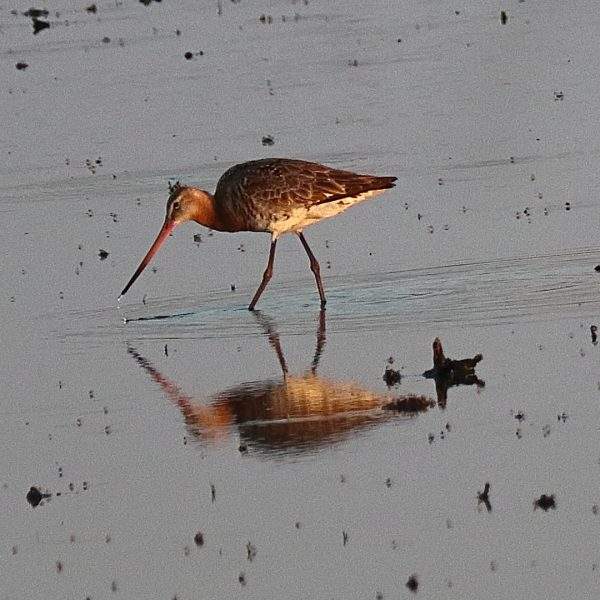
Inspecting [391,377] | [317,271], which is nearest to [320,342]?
[317,271]

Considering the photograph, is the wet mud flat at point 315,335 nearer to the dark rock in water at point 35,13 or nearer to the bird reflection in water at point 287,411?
the bird reflection in water at point 287,411

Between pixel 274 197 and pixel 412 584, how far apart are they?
23.8 feet

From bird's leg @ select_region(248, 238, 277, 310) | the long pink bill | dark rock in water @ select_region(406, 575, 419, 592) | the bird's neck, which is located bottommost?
dark rock in water @ select_region(406, 575, 419, 592)

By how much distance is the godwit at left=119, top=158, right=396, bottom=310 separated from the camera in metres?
15.8

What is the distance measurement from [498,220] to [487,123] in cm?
470

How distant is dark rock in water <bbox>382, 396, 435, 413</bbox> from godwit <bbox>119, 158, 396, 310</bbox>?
408 centimetres

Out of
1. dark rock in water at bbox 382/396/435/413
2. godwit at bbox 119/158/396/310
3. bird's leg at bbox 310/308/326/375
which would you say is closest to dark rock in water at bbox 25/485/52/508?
dark rock in water at bbox 382/396/435/413

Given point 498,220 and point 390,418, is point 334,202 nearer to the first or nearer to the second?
point 498,220

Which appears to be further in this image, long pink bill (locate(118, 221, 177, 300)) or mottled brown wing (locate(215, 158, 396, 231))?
long pink bill (locate(118, 221, 177, 300))

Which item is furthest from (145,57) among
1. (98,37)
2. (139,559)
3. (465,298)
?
(139,559)

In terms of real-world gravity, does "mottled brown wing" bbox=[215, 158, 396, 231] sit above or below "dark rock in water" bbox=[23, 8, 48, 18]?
below

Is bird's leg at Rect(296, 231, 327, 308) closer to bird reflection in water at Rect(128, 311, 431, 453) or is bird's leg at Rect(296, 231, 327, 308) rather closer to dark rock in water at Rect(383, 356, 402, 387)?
bird reflection in water at Rect(128, 311, 431, 453)

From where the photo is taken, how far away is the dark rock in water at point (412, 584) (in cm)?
880

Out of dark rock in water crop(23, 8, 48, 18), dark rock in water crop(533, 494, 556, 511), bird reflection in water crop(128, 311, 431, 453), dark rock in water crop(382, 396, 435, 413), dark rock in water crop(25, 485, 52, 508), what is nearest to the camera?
dark rock in water crop(533, 494, 556, 511)
